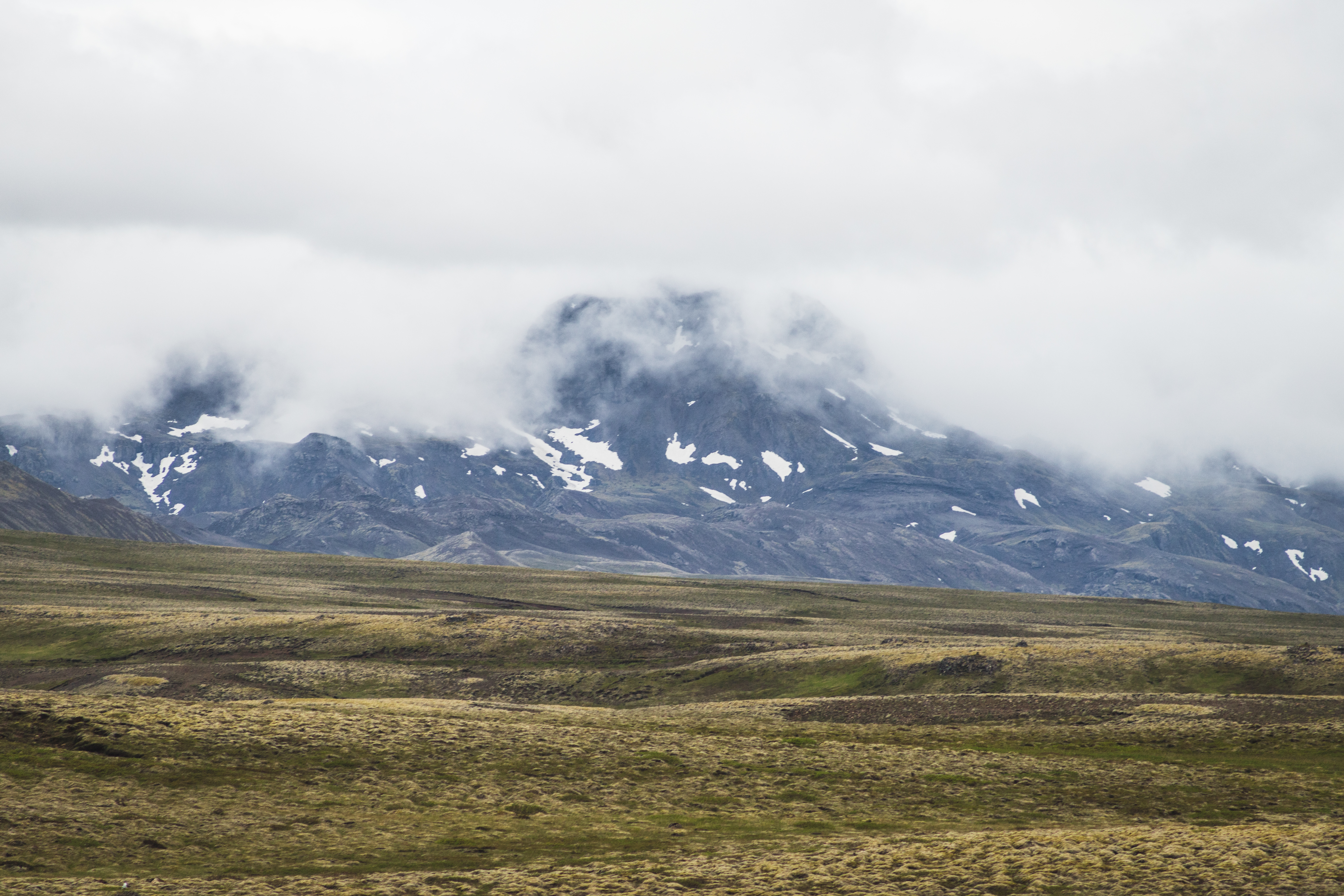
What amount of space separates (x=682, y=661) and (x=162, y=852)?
220 feet

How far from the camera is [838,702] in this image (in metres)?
66.5

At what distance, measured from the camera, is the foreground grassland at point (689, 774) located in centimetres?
2789

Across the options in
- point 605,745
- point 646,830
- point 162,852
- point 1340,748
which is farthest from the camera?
point 1340,748

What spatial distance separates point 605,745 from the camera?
145ft

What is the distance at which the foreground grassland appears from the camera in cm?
2789

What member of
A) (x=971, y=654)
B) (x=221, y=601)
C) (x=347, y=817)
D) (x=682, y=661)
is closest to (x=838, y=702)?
(x=971, y=654)

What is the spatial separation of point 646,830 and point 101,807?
16180 mm

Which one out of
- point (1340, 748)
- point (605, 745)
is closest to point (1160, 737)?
point (1340, 748)

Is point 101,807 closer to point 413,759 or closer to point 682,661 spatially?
point 413,759

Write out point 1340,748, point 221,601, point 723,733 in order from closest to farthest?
point 1340,748 → point 723,733 → point 221,601

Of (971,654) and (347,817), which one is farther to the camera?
(971,654)

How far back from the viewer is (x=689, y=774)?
4100cm

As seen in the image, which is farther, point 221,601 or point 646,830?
point 221,601

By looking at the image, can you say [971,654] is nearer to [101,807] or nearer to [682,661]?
[682,661]
